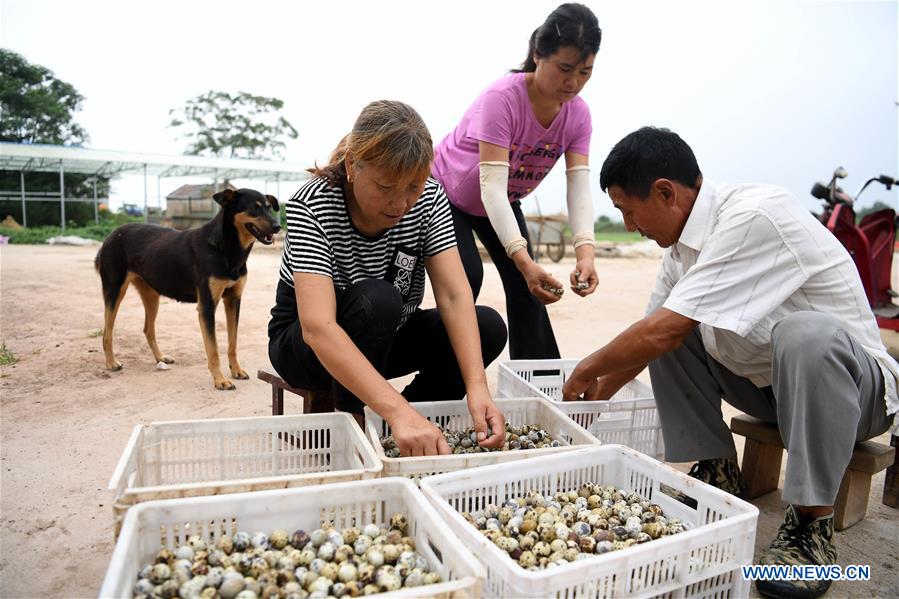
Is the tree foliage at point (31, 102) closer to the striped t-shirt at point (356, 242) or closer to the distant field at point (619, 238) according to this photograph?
the distant field at point (619, 238)

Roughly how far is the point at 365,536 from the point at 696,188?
1.57 m

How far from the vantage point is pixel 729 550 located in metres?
1.62

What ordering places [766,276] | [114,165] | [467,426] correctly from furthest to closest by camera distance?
[114,165] < [467,426] < [766,276]

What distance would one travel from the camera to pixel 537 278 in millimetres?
2822

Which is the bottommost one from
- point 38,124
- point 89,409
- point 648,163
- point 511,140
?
point 89,409

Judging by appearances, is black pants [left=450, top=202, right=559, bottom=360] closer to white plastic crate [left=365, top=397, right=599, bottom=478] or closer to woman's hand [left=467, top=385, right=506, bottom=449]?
white plastic crate [left=365, top=397, right=599, bottom=478]

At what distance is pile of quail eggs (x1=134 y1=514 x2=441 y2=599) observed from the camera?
148cm

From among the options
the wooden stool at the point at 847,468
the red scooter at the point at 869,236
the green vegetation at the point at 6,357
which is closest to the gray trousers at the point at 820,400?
the wooden stool at the point at 847,468

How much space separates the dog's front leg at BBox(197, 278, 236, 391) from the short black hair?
2956mm

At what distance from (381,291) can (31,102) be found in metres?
28.7

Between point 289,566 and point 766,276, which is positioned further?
point 766,276

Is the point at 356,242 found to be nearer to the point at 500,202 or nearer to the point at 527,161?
the point at 500,202

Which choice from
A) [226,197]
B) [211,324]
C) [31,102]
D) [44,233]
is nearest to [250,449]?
[211,324]

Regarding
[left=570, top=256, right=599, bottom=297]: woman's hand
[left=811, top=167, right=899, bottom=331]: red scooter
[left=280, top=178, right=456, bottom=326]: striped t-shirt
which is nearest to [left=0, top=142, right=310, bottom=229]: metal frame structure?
[left=811, top=167, right=899, bottom=331]: red scooter
